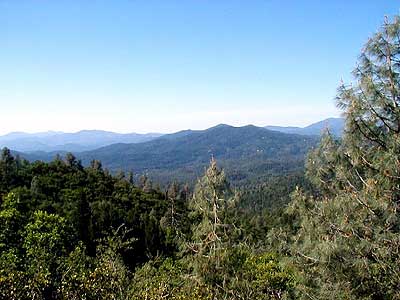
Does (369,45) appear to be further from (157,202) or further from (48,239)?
(157,202)

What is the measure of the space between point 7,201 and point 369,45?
21378 mm

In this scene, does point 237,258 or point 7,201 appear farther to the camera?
point 7,201

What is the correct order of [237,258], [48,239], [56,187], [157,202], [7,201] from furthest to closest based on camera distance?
[157,202], [56,187], [7,201], [48,239], [237,258]

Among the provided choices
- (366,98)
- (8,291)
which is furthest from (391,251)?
(8,291)

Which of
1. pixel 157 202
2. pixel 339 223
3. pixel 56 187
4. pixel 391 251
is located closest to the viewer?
pixel 391 251

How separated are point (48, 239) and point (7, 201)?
165 inches

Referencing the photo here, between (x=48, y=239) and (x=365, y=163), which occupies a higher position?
(x=365, y=163)

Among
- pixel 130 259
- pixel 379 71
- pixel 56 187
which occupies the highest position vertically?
pixel 379 71

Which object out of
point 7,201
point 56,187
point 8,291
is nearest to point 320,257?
point 8,291

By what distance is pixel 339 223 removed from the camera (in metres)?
7.80

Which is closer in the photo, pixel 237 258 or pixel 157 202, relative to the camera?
pixel 237 258

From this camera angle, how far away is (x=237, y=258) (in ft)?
39.2

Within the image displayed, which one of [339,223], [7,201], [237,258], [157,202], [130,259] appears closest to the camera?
[339,223]

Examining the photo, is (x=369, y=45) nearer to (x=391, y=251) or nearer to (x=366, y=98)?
(x=366, y=98)
